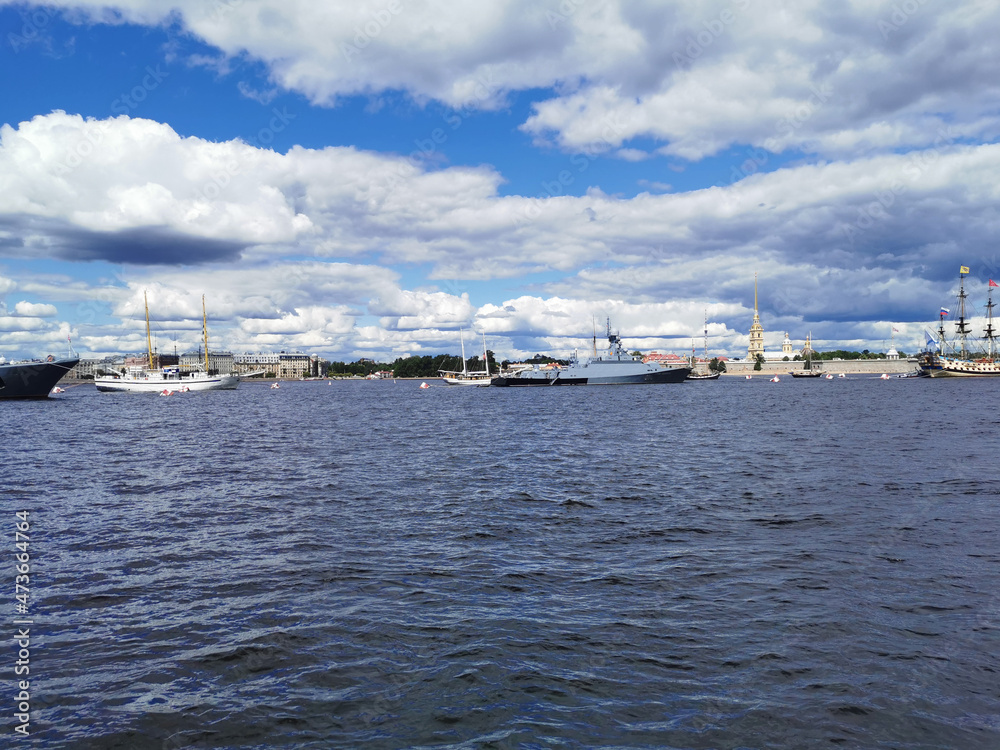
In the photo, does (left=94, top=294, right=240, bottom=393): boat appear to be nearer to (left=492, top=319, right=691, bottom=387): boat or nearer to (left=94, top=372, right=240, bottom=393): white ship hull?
(left=94, top=372, right=240, bottom=393): white ship hull

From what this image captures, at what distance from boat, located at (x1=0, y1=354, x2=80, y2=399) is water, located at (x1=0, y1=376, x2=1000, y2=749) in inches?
2891

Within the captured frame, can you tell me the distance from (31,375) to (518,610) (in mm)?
96046

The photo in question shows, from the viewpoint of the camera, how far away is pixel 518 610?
1010 centimetres

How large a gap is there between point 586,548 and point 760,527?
4640mm

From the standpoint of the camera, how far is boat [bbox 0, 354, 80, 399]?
81750 mm

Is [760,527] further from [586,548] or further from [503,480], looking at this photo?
[503,480]

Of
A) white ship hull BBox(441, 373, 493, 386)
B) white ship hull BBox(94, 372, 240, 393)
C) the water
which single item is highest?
white ship hull BBox(94, 372, 240, 393)

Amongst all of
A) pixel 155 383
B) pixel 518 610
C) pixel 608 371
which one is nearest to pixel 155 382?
pixel 155 383

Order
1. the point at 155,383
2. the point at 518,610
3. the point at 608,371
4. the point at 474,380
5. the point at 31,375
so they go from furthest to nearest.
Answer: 1. the point at 474,380
2. the point at 608,371
3. the point at 155,383
4. the point at 31,375
5. the point at 518,610

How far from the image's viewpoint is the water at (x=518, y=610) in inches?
272

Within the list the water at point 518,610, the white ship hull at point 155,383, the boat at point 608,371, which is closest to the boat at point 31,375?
the white ship hull at point 155,383

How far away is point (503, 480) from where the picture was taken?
75.1ft

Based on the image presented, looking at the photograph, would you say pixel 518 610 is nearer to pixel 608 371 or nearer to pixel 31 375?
pixel 31 375

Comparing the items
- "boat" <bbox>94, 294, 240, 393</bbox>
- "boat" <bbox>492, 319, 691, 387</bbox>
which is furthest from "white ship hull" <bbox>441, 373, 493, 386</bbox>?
"boat" <bbox>94, 294, 240, 393</bbox>
